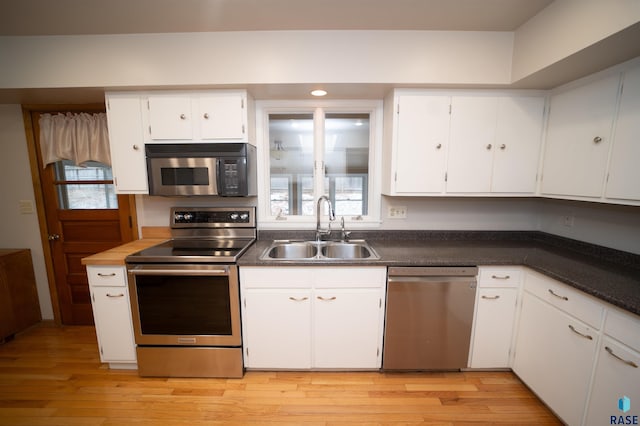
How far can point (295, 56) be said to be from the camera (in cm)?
181

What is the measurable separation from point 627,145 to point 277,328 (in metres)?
2.51

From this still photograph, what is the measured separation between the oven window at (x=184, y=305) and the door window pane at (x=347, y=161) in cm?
130

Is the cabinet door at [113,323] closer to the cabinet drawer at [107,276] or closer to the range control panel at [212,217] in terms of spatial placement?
the cabinet drawer at [107,276]

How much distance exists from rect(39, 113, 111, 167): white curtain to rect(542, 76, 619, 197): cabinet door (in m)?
3.83

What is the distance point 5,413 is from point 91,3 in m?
2.71

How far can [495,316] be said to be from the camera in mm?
1828

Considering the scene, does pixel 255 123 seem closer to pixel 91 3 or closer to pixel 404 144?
pixel 91 3

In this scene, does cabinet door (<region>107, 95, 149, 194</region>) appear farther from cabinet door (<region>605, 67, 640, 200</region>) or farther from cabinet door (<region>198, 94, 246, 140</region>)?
cabinet door (<region>605, 67, 640, 200</region>)

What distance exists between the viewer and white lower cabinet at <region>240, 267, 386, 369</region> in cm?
180

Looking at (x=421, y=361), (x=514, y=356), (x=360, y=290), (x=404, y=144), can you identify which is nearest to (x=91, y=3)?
(x=404, y=144)

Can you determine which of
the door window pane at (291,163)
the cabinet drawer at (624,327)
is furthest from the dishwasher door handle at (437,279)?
→ the door window pane at (291,163)

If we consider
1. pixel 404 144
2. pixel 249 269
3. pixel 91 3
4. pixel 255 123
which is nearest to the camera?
pixel 91 3

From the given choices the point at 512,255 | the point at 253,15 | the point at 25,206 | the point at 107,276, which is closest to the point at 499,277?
the point at 512,255

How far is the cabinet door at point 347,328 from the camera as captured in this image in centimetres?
182
